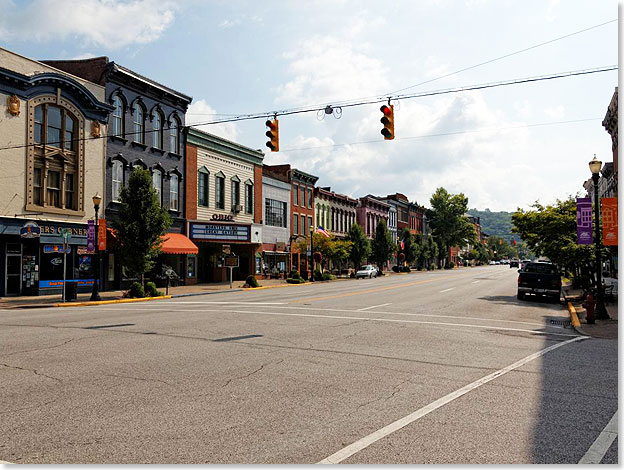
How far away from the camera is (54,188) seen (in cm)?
2939

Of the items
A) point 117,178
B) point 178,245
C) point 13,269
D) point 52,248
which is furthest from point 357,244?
point 13,269

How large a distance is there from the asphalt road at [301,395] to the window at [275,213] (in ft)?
120

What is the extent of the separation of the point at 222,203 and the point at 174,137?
7.10 meters

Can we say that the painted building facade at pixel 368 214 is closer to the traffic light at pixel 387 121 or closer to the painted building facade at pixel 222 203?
the painted building facade at pixel 222 203

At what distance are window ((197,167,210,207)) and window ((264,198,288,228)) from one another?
944 cm

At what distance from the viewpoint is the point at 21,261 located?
27641 mm

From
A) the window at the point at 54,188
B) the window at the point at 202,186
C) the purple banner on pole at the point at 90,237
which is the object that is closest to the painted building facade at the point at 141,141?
the window at the point at 202,186

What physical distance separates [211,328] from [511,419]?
9.39m

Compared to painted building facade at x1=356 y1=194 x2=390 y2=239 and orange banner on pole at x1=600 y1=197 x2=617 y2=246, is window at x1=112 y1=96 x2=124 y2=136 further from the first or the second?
painted building facade at x1=356 y1=194 x2=390 y2=239

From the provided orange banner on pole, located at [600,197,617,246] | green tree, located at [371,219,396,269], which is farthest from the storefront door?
green tree, located at [371,219,396,269]

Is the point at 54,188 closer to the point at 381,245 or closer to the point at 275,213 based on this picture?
the point at 275,213

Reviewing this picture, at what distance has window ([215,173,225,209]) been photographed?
141ft

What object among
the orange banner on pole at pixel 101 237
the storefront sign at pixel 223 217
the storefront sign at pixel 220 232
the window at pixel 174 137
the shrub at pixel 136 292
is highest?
the window at pixel 174 137

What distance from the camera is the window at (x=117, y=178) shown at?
33219 mm
